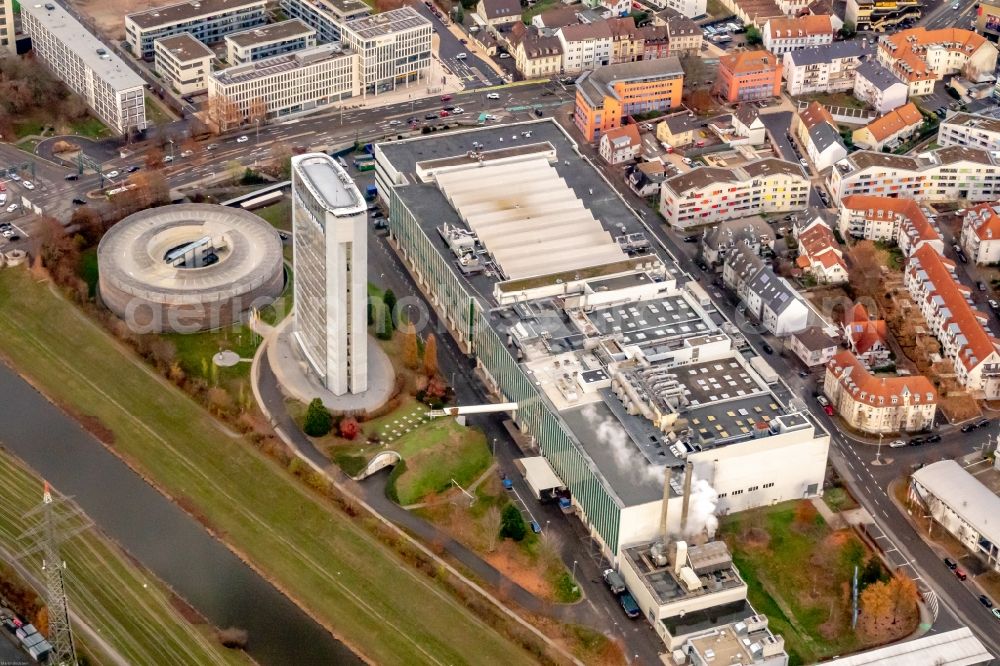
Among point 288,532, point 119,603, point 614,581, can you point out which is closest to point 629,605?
point 614,581

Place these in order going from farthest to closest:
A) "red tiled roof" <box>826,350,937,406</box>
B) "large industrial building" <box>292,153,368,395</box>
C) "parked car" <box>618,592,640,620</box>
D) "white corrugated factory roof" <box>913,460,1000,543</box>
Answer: "red tiled roof" <box>826,350,937,406</box>, "large industrial building" <box>292,153,368,395</box>, "white corrugated factory roof" <box>913,460,1000,543</box>, "parked car" <box>618,592,640,620</box>

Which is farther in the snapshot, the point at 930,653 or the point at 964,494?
the point at 964,494

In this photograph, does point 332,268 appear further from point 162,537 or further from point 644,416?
point 644,416

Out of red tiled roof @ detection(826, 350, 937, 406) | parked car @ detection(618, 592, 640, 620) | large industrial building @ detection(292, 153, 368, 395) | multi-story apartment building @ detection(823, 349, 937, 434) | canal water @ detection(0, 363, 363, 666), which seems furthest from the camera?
multi-story apartment building @ detection(823, 349, 937, 434)

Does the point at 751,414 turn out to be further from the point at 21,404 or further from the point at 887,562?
the point at 21,404

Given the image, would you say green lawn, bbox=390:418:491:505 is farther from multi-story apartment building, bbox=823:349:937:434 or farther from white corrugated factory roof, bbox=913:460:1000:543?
white corrugated factory roof, bbox=913:460:1000:543

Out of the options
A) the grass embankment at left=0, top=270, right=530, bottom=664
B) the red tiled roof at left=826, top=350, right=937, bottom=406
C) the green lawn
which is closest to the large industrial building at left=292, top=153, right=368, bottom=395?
the green lawn

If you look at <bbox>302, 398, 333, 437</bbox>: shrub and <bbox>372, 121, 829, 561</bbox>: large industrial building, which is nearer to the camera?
<bbox>372, 121, 829, 561</bbox>: large industrial building
